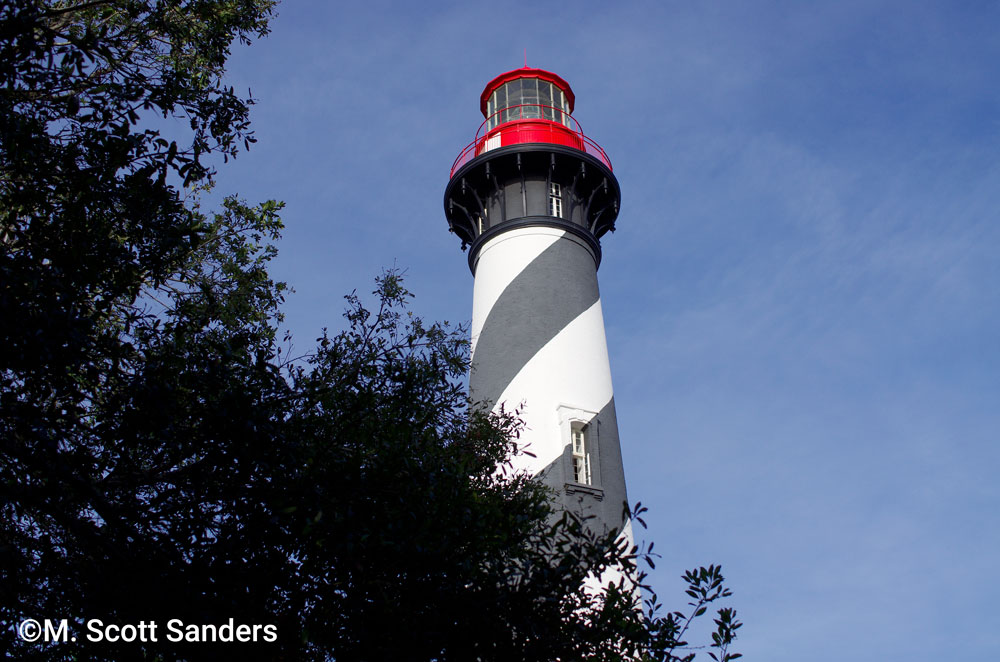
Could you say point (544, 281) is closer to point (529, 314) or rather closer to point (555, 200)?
point (529, 314)

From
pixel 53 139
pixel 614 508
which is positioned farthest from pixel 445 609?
pixel 614 508

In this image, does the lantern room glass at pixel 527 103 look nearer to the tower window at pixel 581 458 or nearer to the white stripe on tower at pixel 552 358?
the white stripe on tower at pixel 552 358

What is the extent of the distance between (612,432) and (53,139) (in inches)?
474

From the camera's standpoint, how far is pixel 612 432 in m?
17.3

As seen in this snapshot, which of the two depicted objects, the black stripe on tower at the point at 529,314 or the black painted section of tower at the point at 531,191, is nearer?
the black stripe on tower at the point at 529,314

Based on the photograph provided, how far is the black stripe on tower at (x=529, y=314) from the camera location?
17.4 meters

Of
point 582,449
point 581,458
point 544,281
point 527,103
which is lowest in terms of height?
point 581,458

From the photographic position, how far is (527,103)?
22.4 metres

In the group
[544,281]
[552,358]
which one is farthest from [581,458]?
[544,281]

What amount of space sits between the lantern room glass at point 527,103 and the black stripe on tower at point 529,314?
467 centimetres

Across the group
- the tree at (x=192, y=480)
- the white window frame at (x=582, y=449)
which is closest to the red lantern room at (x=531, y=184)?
the white window frame at (x=582, y=449)

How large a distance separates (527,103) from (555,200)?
3824mm

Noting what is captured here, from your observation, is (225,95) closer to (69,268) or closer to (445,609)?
(69,268)

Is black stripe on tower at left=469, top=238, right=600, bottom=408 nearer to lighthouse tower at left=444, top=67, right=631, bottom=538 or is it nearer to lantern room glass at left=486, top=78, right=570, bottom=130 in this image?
lighthouse tower at left=444, top=67, right=631, bottom=538
